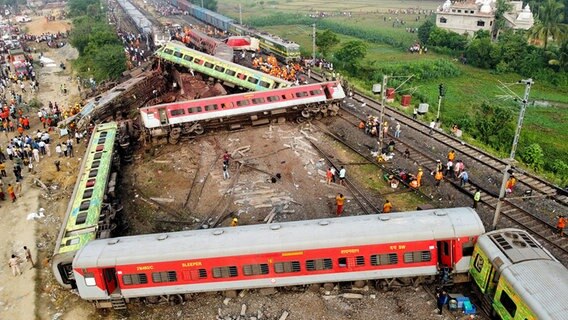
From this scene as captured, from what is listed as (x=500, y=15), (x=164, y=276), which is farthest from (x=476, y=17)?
(x=164, y=276)

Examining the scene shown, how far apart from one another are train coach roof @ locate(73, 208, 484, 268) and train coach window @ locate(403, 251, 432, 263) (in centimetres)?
62

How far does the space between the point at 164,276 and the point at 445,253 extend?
10.9m

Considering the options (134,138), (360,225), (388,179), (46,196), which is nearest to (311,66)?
(134,138)

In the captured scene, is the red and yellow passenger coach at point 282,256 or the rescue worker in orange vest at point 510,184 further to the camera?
the rescue worker in orange vest at point 510,184

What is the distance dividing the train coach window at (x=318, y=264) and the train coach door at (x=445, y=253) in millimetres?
4212

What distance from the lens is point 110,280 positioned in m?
18.1

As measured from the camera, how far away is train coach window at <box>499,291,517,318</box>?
581 inches

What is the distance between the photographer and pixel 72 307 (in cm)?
1912

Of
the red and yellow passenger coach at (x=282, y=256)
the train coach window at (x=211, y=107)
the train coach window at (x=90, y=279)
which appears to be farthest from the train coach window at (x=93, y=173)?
the train coach window at (x=211, y=107)

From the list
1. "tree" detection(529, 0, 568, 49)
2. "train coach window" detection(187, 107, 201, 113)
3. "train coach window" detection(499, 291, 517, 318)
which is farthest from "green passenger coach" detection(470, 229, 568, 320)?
"tree" detection(529, 0, 568, 49)

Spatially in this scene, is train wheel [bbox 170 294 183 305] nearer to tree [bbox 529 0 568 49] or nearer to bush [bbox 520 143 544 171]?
bush [bbox 520 143 544 171]

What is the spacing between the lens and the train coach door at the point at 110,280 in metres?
17.9

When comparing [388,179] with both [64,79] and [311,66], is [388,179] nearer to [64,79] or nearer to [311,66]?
[311,66]

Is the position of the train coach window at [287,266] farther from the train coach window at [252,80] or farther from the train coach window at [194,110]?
the train coach window at [252,80]
